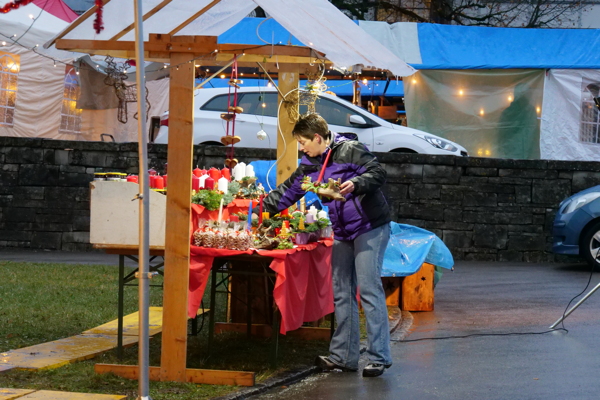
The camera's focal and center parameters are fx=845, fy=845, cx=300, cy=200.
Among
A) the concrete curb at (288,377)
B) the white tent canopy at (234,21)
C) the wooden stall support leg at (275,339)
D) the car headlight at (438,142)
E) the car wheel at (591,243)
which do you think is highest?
the white tent canopy at (234,21)

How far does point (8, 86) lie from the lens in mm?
16625

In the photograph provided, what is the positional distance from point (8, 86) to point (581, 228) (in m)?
11.0

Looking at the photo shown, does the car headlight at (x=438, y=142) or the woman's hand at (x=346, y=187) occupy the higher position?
the car headlight at (x=438, y=142)

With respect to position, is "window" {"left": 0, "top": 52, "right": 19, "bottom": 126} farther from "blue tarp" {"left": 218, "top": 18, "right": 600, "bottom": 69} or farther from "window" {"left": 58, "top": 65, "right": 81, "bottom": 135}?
"blue tarp" {"left": 218, "top": 18, "right": 600, "bottom": 69}

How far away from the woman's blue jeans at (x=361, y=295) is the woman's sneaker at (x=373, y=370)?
0.13 feet

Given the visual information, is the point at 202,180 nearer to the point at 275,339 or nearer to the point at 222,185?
the point at 222,185

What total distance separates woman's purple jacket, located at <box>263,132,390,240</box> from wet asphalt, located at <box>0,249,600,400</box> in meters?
1.10

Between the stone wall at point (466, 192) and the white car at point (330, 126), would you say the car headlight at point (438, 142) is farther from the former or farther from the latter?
the stone wall at point (466, 192)

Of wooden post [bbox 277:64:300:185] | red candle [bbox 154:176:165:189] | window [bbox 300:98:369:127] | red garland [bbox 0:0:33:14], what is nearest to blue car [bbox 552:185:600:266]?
window [bbox 300:98:369:127]

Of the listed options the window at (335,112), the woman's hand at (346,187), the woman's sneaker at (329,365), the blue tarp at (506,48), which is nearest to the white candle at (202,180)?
the woman's hand at (346,187)

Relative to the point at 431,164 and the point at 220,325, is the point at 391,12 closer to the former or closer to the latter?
the point at 431,164

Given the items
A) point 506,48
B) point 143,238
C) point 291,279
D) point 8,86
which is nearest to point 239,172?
point 291,279

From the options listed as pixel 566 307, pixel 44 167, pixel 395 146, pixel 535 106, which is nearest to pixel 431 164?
pixel 395 146

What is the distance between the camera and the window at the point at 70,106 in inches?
683
